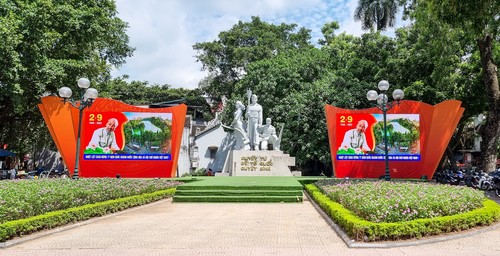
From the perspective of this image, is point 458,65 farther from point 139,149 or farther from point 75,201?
point 75,201

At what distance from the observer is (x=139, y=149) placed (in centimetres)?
1858

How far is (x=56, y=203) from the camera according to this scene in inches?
322

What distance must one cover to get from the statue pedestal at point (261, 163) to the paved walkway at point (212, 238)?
10601mm

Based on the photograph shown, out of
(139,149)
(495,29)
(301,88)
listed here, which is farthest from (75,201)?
(301,88)

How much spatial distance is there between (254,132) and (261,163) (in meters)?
1.76

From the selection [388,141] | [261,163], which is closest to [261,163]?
[261,163]

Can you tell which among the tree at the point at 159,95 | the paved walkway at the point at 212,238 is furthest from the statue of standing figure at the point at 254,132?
the tree at the point at 159,95

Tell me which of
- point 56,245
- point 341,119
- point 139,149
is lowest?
point 56,245

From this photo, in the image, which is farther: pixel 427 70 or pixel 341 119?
pixel 427 70

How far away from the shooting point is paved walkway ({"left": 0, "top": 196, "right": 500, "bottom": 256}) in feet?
18.9

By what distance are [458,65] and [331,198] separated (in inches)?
485

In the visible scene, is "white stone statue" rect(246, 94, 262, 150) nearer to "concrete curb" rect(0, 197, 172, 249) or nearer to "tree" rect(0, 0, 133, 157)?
"tree" rect(0, 0, 133, 157)

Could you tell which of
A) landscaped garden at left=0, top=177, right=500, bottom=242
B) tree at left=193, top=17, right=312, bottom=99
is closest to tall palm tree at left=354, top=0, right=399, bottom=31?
tree at left=193, top=17, right=312, bottom=99

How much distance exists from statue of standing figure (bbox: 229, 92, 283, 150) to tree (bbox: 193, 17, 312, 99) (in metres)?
11.5
